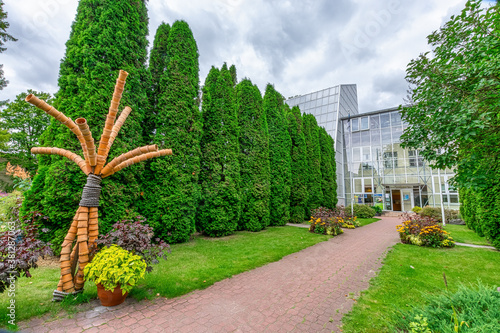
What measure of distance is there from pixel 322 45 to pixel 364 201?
19609 mm

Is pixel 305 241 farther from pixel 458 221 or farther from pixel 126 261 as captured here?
pixel 458 221

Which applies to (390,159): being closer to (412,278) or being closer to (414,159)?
(414,159)

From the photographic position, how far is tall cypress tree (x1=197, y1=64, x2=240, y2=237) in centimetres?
782

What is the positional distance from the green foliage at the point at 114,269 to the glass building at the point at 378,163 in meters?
18.3

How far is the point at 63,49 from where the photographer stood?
546 cm

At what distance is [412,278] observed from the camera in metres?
4.22

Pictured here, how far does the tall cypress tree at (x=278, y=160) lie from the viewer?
10.9 m

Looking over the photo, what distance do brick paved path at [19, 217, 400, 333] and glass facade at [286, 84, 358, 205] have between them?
19.6 meters

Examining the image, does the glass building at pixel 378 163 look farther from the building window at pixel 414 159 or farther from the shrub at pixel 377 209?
the shrub at pixel 377 209

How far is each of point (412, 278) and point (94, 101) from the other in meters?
8.45

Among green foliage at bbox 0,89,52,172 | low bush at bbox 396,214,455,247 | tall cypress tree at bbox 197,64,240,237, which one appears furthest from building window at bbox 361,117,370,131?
green foliage at bbox 0,89,52,172

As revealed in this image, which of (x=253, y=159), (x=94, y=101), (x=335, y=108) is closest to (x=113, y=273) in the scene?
(x=94, y=101)

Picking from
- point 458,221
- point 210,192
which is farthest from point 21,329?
point 458,221

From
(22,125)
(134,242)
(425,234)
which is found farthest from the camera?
(22,125)
